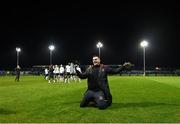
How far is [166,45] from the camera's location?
129375 mm

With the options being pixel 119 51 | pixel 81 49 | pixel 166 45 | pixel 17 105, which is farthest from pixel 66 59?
pixel 17 105

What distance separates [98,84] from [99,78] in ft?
0.88

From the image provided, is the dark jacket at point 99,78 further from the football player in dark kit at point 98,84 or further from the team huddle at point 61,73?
the team huddle at point 61,73

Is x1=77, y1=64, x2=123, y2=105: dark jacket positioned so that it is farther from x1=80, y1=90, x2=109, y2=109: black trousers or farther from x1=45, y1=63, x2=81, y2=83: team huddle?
x1=45, y1=63, x2=81, y2=83: team huddle

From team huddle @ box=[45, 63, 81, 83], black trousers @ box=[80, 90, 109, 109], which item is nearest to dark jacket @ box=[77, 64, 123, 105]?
black trousers @ box=[80, 90, 109, 109]

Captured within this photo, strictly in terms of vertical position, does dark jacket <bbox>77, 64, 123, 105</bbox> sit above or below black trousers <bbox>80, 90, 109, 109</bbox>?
above

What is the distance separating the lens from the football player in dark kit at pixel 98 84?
54.1ft

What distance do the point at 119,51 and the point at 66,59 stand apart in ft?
57.8

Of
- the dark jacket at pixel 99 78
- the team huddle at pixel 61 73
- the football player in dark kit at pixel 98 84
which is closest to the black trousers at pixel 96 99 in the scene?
the football player in dark kit at pixel 98 84

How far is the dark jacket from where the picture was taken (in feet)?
54.4

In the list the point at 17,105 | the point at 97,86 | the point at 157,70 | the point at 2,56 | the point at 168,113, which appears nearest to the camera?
the point at 168,113

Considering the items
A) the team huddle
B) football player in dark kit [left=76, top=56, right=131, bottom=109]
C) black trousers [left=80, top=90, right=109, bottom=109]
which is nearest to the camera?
black trousers [left=80, top=90, right=109, bottom=109]

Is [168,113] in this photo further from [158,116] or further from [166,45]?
[166,45]

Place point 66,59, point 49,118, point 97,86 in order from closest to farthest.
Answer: point 49,118 → point 97,86 → point 66,59
